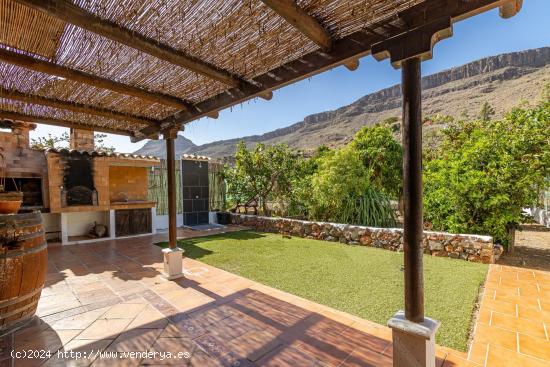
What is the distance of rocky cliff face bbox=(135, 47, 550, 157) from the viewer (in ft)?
127

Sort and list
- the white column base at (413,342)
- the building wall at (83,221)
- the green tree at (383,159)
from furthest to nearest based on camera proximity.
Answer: the green tree at (383,159) → the building wall at (83,221) → the white column base at (413,342)

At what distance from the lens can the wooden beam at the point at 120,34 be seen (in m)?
1.99

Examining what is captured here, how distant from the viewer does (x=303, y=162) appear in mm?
12523

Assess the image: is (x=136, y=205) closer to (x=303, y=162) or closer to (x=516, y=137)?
(x=303, y=162)

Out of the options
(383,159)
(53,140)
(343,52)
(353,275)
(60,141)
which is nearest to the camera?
(343,52)

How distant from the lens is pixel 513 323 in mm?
3229

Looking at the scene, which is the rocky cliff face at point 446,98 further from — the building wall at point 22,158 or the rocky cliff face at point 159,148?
the building wall at point 22,158

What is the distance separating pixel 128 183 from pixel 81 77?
25.8 ft

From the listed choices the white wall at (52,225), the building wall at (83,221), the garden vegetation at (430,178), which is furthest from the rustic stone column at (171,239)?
the white wall at (52,225)

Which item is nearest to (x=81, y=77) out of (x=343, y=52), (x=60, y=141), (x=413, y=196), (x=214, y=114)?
(x=214, y=114)

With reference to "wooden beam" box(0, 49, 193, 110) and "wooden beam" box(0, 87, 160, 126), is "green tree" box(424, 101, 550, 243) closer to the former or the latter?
"wooden beam" box(0, 49, 193, 110)

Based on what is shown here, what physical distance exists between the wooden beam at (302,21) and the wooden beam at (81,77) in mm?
2399

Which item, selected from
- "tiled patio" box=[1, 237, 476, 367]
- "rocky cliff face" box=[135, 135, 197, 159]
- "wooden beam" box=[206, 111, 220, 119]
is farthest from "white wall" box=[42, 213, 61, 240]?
"rocky cliff face" box=[135, 135, 197, 159]

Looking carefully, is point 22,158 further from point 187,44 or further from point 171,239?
point 187,44
